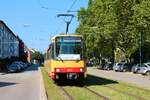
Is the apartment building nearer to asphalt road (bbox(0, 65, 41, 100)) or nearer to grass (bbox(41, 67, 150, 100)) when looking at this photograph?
asphalt road (bbox(0, 65, 41, 100))

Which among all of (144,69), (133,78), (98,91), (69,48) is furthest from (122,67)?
(98,91)

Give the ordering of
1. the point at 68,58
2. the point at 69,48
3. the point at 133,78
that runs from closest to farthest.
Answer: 1. the point at 68,58
2. the point at 69,48
3. the point at 133,78

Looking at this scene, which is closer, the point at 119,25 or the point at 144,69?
the point at 144,69

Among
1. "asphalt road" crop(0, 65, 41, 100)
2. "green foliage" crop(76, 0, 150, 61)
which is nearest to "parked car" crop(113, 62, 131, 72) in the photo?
"green foliage" crop(76, 0, 150, 61)

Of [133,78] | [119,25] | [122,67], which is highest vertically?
[119,25]

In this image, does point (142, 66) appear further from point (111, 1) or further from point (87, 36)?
point (87, 36)

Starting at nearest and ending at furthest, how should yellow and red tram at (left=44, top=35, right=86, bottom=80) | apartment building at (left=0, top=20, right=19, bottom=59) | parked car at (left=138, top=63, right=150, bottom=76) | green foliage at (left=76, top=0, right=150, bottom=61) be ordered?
yellow and red tram at (left=44, top=35, right=86, bottom=80) → parked car at (left=138, top=63, right=150, bottom=76) → green foliage at (left=76, top=0, right=150, bottom=61) → apartment building at (left=0, top=20, right=19, bottom=59)

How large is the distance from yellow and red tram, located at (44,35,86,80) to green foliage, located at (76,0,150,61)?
26321 mm

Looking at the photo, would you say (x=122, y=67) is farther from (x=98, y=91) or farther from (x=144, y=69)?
(x=98, y=91)

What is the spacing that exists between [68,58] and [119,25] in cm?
4502

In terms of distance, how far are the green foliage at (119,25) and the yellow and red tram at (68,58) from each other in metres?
26.3

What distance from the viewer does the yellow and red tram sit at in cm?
3008

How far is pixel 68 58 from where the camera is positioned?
30.1 meters

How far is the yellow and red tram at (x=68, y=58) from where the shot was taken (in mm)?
30078
